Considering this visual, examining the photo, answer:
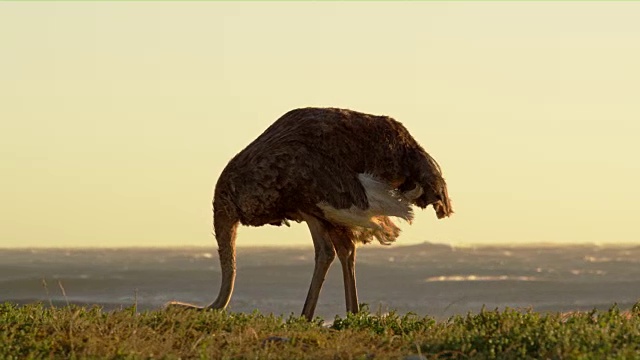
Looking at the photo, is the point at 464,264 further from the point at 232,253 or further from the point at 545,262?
the point at 232,253

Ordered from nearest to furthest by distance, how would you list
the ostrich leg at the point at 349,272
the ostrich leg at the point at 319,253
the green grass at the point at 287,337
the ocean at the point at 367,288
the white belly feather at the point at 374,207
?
the green grass at the point at 287,337, the white belly feather at the point at 374,207, the ostrich leg at the point at 319,253, the ostrich leg at the point at 349,272, the ocean at the point at 367,288

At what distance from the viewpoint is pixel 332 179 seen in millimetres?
15289

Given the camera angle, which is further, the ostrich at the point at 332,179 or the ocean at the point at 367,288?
the ocean at the point at 367,288

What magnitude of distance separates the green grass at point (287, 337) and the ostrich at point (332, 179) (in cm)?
184

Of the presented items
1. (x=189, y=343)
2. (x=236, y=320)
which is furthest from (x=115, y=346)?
(x=236, y=320)

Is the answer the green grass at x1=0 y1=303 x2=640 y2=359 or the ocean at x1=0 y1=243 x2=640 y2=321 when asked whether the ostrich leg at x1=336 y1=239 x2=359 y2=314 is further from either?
the ocean at x1=0 y1=243 x2=640 y2=321

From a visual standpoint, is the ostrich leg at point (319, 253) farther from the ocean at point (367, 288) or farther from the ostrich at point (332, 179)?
the ocean at point (367, 288)

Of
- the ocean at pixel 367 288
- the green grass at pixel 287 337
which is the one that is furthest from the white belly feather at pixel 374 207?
the ocean at pixel 367 288

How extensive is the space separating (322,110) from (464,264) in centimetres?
3823

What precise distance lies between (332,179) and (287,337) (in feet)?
10.4

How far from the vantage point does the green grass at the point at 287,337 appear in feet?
38.5

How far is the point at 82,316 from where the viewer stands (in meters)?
13.5

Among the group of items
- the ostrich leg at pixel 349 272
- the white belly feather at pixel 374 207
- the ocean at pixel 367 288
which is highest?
the white belly feather at pixel 374 207

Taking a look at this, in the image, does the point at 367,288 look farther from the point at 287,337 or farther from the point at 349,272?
the point at 287,337
